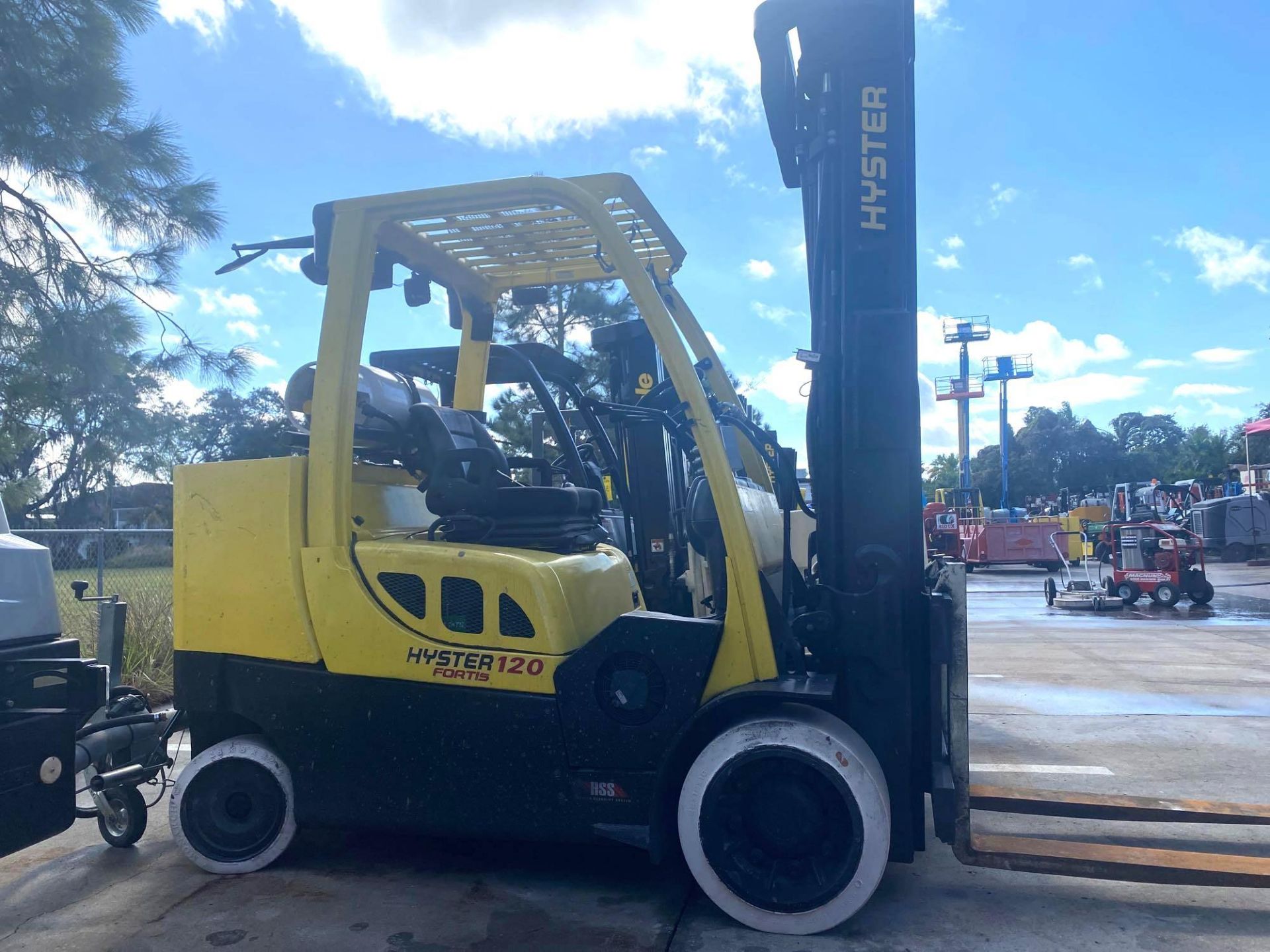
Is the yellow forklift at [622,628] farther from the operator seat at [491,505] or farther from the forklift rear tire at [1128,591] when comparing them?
the forklift rear tire at [1128,591]

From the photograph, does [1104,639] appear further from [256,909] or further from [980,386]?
[980,386]

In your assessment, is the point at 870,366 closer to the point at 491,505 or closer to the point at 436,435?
the point at 491,505

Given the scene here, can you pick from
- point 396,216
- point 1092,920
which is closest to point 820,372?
point 396,216

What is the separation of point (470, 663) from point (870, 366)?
1.98 metres

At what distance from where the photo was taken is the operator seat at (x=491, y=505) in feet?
13.1

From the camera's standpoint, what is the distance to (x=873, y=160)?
3.87 m

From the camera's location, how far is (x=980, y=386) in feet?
206

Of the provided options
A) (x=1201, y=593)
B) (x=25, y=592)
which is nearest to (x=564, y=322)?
(x=25, y=592)

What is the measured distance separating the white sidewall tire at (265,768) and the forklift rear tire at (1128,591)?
49.2 ft

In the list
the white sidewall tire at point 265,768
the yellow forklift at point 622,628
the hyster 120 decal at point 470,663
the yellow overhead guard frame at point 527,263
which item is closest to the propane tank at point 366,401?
the yellow forklift at point 622,628

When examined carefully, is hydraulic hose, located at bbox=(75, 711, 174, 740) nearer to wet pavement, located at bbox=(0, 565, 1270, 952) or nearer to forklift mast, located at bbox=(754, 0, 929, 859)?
wet pavement, located at bbox=(0, 565, 1270, 952)

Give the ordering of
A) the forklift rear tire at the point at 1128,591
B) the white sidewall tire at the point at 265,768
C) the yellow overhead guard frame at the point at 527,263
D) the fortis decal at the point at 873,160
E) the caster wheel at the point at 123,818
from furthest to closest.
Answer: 1. the forklift rear tire at the point at 1128,591
2. the caster wheel at the point at 123,818
3. the white sidewall tire at the point at 265,768
4. the fortis decal at the point at 873,160
5. the yellow overhead guard frame at the point at 527,263

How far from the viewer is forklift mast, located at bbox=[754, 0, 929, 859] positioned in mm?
3742

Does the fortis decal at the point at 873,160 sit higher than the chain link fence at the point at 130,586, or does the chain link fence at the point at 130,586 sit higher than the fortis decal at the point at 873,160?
the fortis decal at the point at 873,160
